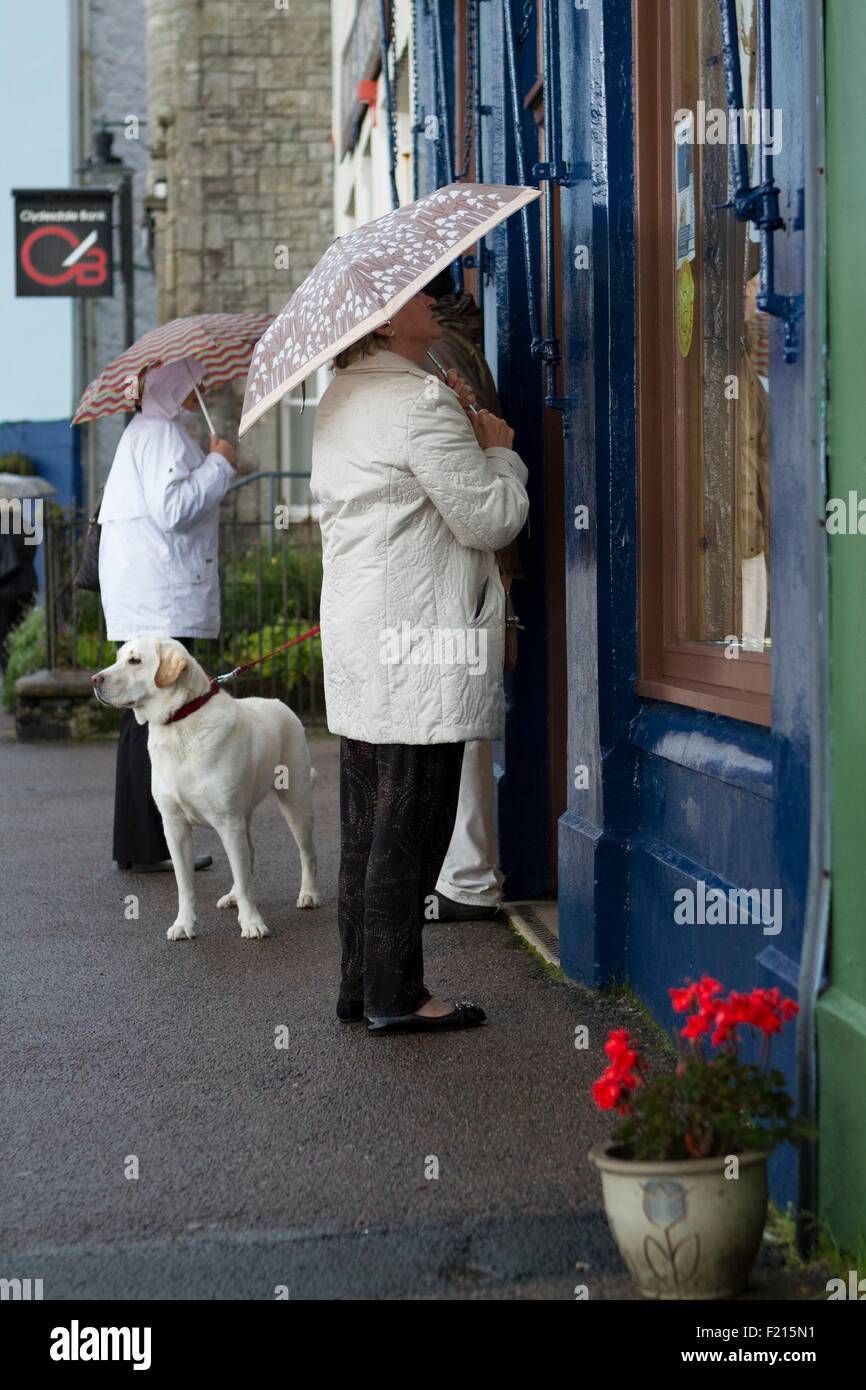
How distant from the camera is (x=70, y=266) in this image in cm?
1633

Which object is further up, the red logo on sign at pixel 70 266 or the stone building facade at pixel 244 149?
the stone building facade at pixel 244 149

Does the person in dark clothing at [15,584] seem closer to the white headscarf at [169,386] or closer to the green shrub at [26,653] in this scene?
the green shrub at [26,653]

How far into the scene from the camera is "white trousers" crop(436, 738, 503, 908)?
6793 mm

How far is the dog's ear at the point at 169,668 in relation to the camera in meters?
6.67

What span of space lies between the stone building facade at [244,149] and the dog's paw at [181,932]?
1402 cm

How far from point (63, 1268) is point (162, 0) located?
19.6 metres

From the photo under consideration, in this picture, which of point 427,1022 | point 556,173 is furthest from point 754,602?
point 556,173

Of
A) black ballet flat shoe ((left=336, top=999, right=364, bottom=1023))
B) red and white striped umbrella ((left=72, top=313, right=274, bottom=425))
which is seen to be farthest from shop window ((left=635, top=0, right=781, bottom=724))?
red and white striped umbrella ((left=72, top=313, right=274, bottom=425))

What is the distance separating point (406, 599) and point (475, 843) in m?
2.13

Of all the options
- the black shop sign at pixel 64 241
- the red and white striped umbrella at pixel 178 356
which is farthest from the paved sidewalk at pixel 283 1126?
the black shop sign at pixel 64 241

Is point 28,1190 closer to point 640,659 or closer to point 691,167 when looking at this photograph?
point 640,659

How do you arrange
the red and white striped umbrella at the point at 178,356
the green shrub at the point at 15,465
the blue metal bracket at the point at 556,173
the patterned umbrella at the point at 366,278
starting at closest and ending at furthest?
the patterned umbrella at the point at 366,278
the blue metal bracket at the point at 556,173
the red and white striped umbrella at the point at 178,356
the green shrub at the point at 15,465

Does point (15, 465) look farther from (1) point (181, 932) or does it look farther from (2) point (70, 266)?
(1) point (181, 932)

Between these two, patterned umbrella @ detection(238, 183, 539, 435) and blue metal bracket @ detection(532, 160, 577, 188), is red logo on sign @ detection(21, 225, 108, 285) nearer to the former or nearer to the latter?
blue metal bracket @ detection(532, 160, 577, 188)
